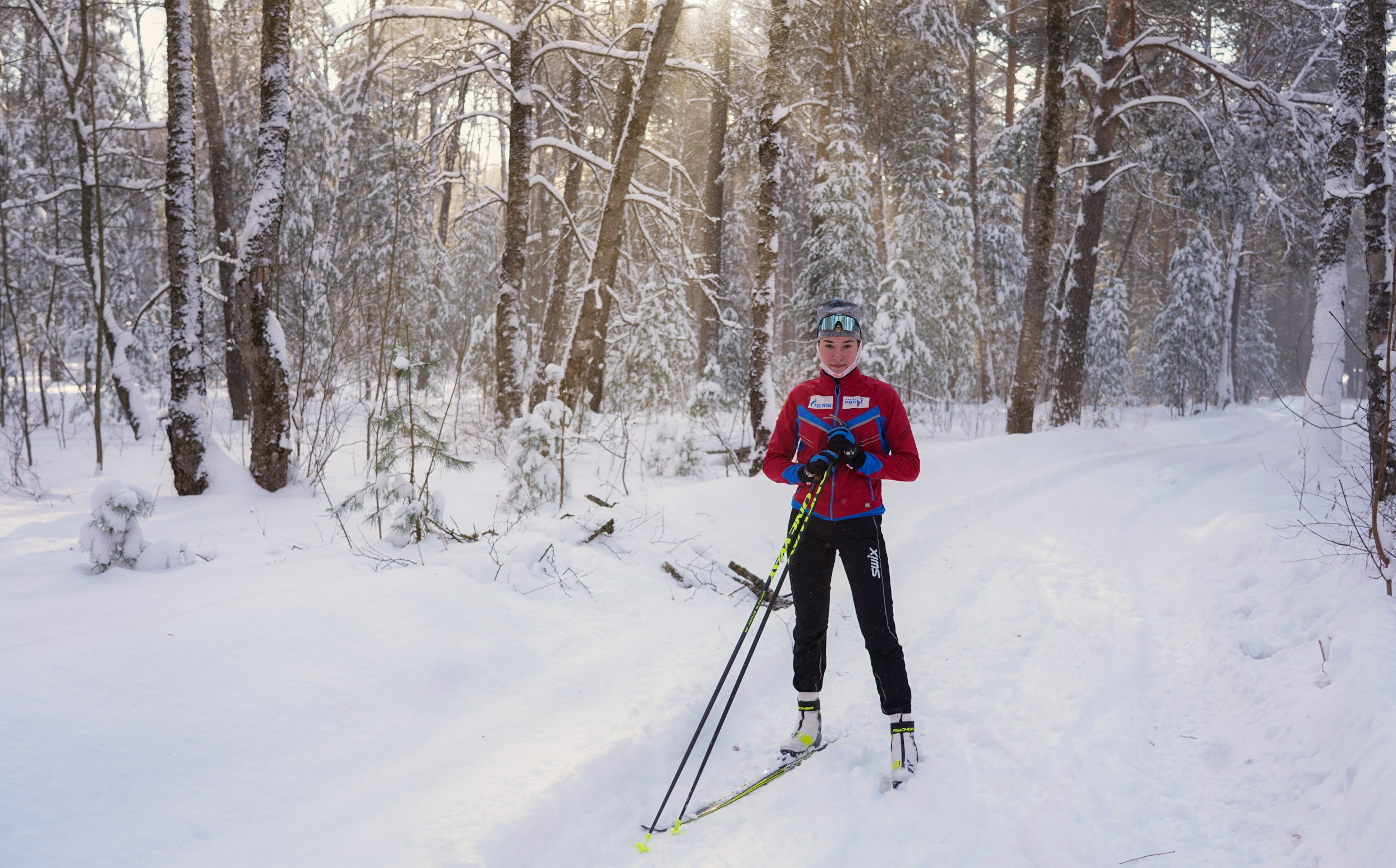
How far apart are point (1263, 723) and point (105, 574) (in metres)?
7.25

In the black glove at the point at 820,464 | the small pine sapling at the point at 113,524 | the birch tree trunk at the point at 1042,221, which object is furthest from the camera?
the birch tree trunk at the point at 1042,221

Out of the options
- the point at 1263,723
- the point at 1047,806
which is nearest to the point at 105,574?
the point at 1047,806

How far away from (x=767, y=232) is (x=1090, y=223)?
1018 cm

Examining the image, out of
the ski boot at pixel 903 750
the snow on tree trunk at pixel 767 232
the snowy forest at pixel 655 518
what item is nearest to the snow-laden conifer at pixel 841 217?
the snowy forest at pixel 655 518

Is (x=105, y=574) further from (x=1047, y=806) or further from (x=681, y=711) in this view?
(x=1047, y=806)

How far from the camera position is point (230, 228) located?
14.5 metres

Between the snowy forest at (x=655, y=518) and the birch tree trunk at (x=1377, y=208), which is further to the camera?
the birch tree trunk at (x=1377, y=208)

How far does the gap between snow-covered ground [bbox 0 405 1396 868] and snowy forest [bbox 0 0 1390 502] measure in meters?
1.90

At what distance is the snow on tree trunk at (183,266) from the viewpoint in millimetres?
7703

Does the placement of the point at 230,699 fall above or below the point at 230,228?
below

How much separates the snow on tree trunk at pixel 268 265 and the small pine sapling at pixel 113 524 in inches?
118

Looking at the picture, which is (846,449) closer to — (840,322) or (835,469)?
(835,469)

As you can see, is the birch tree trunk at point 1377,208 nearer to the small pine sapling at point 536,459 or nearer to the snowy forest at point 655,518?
the snowy forest at point 655,518

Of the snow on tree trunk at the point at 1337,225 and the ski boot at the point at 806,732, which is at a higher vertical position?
the snow on tree trunk at the point at 1337,225
